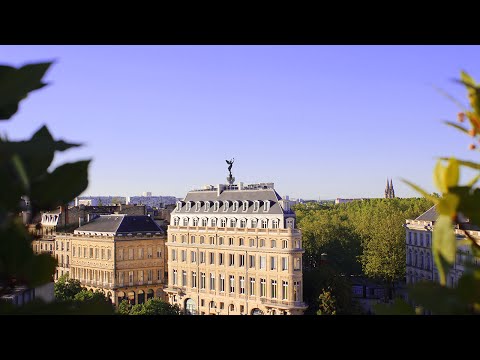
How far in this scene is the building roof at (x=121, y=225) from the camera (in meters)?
27.8

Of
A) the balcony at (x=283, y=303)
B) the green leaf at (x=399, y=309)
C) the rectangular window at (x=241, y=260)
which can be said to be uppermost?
the green leaf at (x=399, y=309)

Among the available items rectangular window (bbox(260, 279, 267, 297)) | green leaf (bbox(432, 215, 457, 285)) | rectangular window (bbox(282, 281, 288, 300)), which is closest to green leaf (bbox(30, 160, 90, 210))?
green leaf (bbox(432, 215, 457, 285))

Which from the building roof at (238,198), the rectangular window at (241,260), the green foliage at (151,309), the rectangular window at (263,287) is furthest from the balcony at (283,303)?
the green foliage at (151,309)

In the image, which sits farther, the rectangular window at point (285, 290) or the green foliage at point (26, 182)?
the rectangular window at point (285, 290)

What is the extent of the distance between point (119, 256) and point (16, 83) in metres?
27.7

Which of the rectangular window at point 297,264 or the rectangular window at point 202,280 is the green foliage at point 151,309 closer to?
the rectangular window at point 202,280

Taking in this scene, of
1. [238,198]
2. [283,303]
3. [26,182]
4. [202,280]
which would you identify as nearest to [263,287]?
[283,303]

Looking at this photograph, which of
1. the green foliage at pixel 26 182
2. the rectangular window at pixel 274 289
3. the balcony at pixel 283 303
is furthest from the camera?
the rectangular window at pixel 274 289
